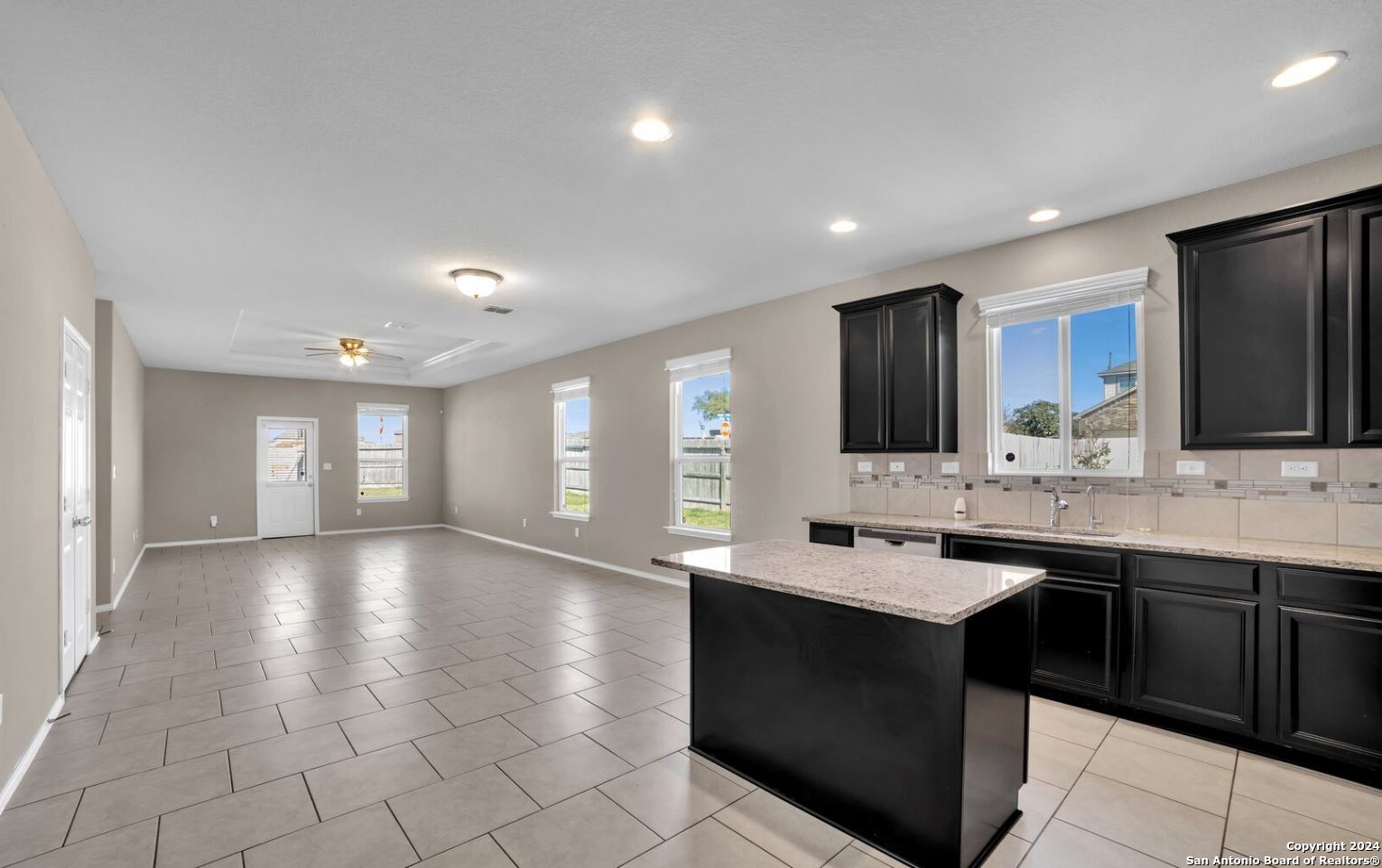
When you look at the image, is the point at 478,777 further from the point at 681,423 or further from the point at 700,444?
the point at 681,423

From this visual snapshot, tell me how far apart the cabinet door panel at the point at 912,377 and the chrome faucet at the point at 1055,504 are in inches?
27.4

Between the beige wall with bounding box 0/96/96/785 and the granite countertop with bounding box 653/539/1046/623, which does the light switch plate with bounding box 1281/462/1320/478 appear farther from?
the beige wall with bounding box 0/96/96/785

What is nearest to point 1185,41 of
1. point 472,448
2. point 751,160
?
point 751,160

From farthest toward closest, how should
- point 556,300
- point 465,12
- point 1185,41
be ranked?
point 556,300, point 1185,41, point 465,12

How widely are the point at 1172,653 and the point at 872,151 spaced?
267cm

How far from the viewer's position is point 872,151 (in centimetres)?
281

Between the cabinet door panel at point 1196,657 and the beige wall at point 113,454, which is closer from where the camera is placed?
the cabinet door panel at point 1196,657

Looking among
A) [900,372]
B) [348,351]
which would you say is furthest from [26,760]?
[348,351]

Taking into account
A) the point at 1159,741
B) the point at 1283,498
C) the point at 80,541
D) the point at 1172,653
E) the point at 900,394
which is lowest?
the point at 1159,741

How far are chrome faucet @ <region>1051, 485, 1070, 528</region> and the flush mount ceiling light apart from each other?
3.99m

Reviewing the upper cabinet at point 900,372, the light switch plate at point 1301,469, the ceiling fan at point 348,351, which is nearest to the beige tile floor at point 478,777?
the light switch plate at point 1301,469

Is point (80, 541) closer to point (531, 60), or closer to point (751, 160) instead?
point (531, 60)

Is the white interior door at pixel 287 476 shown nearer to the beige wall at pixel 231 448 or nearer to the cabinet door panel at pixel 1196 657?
the beige wall at pixel 231 448

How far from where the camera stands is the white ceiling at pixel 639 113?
198 cm
